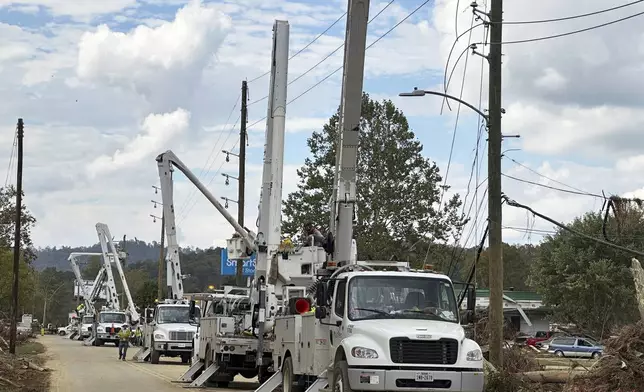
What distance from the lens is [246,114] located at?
155 ft

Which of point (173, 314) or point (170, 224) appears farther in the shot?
point (173, 314)

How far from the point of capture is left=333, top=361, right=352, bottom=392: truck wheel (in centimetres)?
1539

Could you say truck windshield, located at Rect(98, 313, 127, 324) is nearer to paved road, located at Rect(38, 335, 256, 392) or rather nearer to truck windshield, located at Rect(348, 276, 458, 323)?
paved road, located at Rect(38, 335, 256, 392)

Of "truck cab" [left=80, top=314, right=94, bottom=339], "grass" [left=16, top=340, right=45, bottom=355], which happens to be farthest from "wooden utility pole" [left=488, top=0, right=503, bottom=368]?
"truck cab" [left=80, top=314, right=94, bottom=339]

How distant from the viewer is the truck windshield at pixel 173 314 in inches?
1558

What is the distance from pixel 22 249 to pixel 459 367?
5882cm

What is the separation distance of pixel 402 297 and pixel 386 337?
1.27m

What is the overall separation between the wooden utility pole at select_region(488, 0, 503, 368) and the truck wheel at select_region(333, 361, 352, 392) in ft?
18.5

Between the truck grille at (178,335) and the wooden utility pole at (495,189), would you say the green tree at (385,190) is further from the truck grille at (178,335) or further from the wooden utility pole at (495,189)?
the wooden utility pole at (495,189)

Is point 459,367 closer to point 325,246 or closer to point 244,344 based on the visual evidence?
point 325,246

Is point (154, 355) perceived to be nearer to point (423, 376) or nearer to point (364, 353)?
point (364, 353)

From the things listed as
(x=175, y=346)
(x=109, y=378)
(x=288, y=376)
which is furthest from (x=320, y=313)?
(x=175, y=346)

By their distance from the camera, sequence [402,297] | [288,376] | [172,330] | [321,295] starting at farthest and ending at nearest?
[172,330] < [288,376] < [321,295] < [402,297]

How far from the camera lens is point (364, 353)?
15227 millimetres
